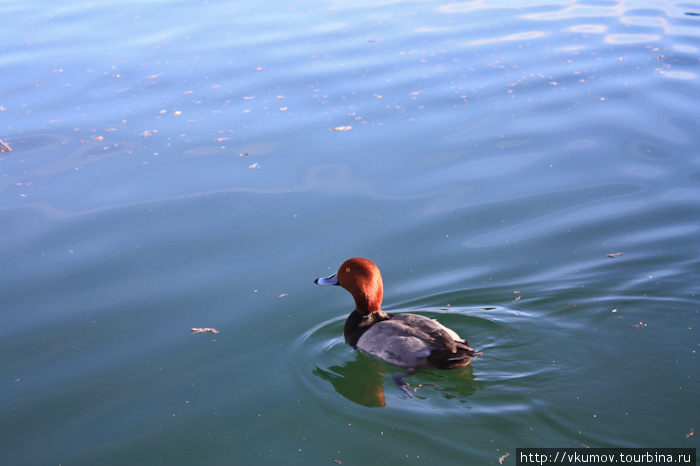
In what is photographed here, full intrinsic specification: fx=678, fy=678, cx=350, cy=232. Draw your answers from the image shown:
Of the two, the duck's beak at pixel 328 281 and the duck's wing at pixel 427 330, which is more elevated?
the duck's beak at pixel 328 281

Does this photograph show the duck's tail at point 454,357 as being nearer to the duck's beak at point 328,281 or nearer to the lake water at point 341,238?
the lake water at point 341,238

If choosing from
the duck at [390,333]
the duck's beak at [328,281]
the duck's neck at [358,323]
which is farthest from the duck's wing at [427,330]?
the duck's beak at [328,281]

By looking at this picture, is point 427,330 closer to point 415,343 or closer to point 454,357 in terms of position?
point 415,343

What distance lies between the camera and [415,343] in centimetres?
595

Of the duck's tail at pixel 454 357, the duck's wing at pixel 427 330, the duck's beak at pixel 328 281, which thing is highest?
the duck's beak at pixel 328 281

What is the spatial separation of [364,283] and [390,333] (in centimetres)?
56

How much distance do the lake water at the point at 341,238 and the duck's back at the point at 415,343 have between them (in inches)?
6.8

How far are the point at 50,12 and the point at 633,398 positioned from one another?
16.6m

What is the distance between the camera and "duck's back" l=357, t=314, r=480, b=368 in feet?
19.1

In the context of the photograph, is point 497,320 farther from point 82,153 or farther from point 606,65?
point 606,65

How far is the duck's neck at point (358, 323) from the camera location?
642 cm

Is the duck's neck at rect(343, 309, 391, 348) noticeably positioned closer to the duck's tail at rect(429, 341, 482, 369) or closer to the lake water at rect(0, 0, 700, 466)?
the lake water at rect(0, 0, 700, 466)

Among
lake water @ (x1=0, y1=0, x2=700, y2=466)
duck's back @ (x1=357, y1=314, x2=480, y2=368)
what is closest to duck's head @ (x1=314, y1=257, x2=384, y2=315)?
duck's back @ (x1=357, y1=314, x2=480, y2=368)

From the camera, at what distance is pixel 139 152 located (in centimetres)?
1016
